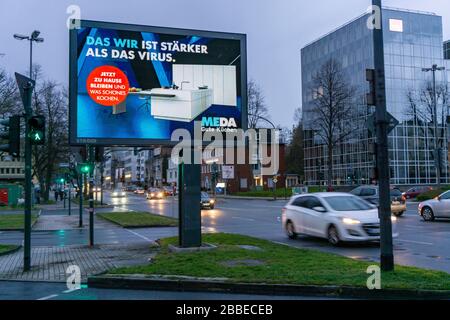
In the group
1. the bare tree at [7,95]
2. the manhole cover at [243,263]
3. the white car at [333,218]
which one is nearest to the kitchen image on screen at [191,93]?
the white car at [333,218]

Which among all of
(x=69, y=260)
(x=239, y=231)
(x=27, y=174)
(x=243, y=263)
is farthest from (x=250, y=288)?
(x=239, y=231)

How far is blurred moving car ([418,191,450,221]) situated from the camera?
24.2 m

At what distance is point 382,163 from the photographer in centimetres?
983

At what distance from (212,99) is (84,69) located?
3697 mm

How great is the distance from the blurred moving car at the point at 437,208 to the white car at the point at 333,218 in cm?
819

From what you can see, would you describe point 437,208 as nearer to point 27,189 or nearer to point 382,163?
point 382,163

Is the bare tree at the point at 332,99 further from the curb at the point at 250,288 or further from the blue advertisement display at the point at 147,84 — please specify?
the curb at the point at 250,288

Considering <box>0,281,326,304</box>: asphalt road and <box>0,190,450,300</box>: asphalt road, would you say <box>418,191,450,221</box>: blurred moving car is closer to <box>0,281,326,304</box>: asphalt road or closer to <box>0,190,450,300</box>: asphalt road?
<box>0,190,450,300</box>: asphalt road

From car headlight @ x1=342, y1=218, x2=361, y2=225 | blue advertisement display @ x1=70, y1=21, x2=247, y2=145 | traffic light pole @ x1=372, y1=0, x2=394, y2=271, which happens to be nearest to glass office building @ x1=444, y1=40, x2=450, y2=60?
car headlight @ x1=342, y1=218, x2=361, y2=225

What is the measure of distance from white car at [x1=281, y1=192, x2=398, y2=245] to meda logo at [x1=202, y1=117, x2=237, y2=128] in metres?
4.08

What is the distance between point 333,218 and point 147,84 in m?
6.91

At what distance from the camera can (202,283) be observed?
938 cm
